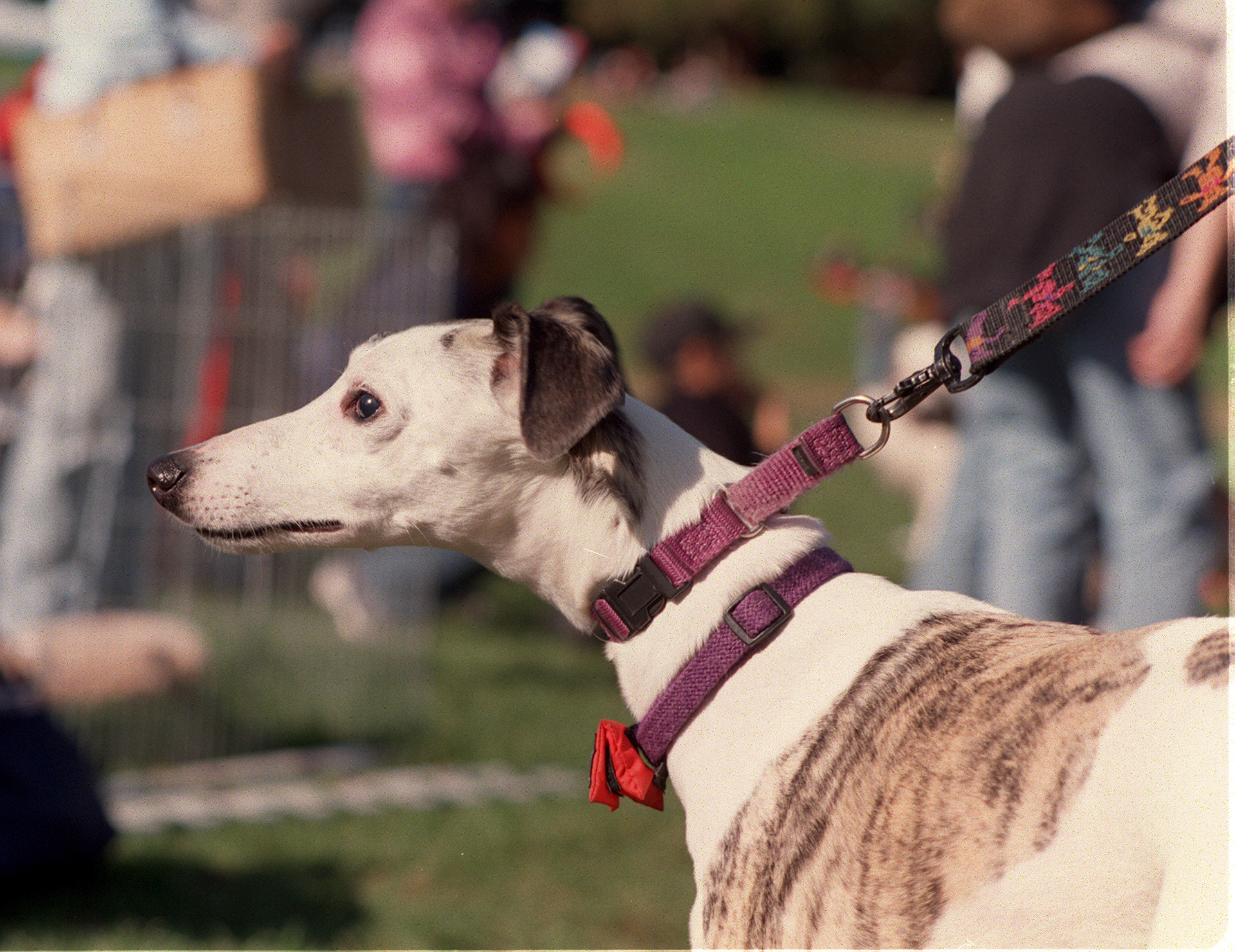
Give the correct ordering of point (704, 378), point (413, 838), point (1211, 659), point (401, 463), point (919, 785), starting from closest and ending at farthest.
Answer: point (1211, 659), point (919, 785), point (401, 463), point (413, 838), point (704, 378)

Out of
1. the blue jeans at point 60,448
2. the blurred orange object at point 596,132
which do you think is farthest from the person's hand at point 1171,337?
the blue jeans at point 60,448

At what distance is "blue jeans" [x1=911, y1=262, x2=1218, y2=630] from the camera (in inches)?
140

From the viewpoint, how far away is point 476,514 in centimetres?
216

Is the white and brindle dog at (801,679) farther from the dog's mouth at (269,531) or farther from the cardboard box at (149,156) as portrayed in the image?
the cardboard box at (149,156)

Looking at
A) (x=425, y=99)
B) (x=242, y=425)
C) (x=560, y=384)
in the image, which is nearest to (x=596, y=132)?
(x=425, y=99)

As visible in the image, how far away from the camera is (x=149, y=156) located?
4.36m

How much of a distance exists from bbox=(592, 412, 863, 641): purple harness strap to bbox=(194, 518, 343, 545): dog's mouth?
18.2 inches

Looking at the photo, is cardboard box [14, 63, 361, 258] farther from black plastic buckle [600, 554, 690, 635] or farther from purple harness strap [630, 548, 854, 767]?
purple harness strap [630, 548, 854, 767]

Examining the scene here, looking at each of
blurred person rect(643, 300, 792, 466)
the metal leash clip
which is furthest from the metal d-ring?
blurred person rect(643, 300, 792, 466)

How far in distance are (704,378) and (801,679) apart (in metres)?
4.56

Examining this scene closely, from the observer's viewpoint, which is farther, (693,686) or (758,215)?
(758,215)

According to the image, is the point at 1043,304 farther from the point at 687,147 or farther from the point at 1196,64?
the point at 687,147

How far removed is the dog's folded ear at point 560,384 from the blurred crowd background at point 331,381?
0.51 meters

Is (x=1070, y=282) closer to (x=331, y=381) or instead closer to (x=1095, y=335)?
(x=331, y=381)
